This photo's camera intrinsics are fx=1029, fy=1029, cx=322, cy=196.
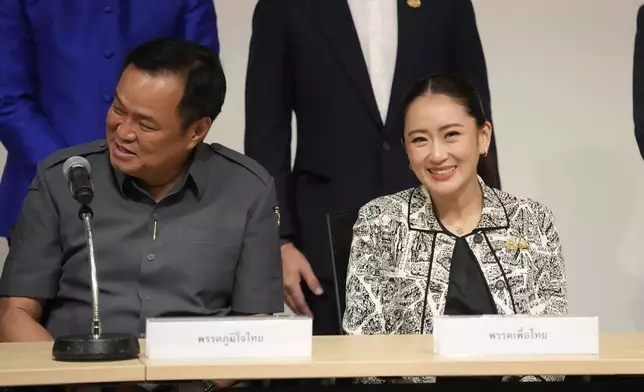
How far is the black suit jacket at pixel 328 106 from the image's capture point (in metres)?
2.95

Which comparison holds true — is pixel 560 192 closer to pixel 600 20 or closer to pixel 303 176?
pixel 600 20

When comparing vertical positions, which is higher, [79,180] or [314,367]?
[79,180]

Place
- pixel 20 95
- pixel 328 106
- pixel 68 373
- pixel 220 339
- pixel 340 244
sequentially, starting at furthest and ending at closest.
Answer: pixel 328 106 → pixel 20 95 → pixel 340 244 → pixel 220 339 → pixel 68 373

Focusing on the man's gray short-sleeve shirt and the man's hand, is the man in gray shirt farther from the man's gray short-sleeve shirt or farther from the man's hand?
the man's hand

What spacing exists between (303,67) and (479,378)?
1.17 m

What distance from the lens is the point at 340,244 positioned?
252 centimetres

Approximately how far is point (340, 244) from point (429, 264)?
22 centimetres

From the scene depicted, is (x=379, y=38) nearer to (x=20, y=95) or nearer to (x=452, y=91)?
(x=452, y=91)

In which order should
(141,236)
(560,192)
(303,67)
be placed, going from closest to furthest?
(141,236) → (303,67) → (560,192)

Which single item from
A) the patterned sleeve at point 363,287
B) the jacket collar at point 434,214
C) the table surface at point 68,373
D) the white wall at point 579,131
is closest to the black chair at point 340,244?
the patterned sleeve at point 363,287

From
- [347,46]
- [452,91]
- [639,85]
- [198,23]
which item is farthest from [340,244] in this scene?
[639,85]

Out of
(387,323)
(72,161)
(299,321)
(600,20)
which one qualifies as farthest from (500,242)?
A: (600,20)

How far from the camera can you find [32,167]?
2.66m

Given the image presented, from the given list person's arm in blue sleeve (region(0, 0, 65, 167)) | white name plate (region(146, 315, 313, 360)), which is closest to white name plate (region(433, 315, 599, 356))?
white name plate (region(146, 315, 313, 360))
